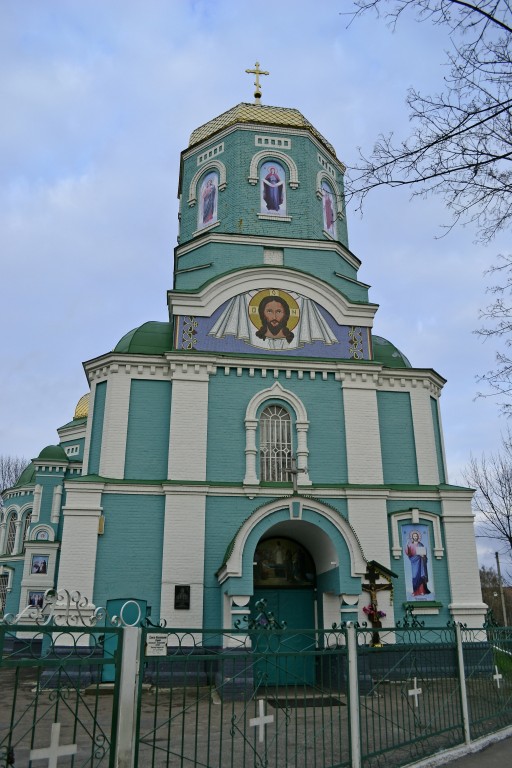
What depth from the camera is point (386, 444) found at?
14586 mm

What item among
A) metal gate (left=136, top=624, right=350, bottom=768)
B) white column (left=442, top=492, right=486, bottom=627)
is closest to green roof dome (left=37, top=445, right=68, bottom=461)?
white column (left=442, top=492, right=486, bottom=627)

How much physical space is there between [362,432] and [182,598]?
5208 mm

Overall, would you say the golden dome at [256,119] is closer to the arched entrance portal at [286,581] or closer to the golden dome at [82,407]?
the arched entrance portal at [286,581]

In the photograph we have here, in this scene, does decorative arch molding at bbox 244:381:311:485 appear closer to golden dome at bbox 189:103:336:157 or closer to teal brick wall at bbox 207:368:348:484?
teal brick wall at bbox 207:368:348:484

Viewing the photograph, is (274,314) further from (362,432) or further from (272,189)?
(272,189)

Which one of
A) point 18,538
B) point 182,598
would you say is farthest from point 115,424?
point 18,538

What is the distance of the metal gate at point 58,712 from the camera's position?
376 cm

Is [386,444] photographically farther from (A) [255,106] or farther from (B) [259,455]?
(A) [255,106]

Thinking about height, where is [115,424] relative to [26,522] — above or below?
above

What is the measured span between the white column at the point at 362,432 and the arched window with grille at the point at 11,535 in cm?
1754

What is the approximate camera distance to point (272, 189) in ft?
55.5

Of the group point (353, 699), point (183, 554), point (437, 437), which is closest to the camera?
point (353, 699)

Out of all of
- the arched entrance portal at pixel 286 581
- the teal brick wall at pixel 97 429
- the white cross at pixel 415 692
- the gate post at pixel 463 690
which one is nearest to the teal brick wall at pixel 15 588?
the teal brick wall at pixel 97 429

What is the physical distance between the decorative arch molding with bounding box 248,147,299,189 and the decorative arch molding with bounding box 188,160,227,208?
81 cm
